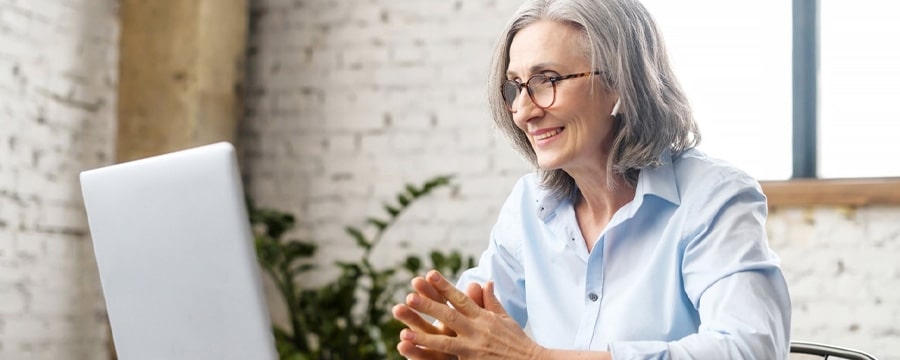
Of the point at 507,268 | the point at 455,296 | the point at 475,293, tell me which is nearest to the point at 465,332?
the point at 455,296

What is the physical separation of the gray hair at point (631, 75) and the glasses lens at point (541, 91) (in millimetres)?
79

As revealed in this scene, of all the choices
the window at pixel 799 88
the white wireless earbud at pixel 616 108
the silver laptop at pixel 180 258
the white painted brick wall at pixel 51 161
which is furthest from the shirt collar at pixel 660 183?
the white painted brick wall at pixel 51 161

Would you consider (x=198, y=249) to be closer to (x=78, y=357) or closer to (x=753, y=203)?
(x=753, y=203)

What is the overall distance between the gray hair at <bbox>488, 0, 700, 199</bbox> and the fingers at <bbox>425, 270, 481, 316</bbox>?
36cm

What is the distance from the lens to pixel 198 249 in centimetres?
125

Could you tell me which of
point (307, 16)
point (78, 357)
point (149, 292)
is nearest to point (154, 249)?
point (149, 292)

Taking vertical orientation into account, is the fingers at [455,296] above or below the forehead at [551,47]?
below

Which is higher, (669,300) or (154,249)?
(154,249)

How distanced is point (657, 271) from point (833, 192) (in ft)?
6.64

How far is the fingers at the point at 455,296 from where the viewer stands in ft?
4.66

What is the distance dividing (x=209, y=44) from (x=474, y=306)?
2710 mm

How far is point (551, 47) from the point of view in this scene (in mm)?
1604

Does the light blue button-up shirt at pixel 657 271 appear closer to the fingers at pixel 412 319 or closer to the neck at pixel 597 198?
the neck at pixel 597 198

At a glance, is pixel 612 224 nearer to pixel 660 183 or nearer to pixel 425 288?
pixel 660 183
